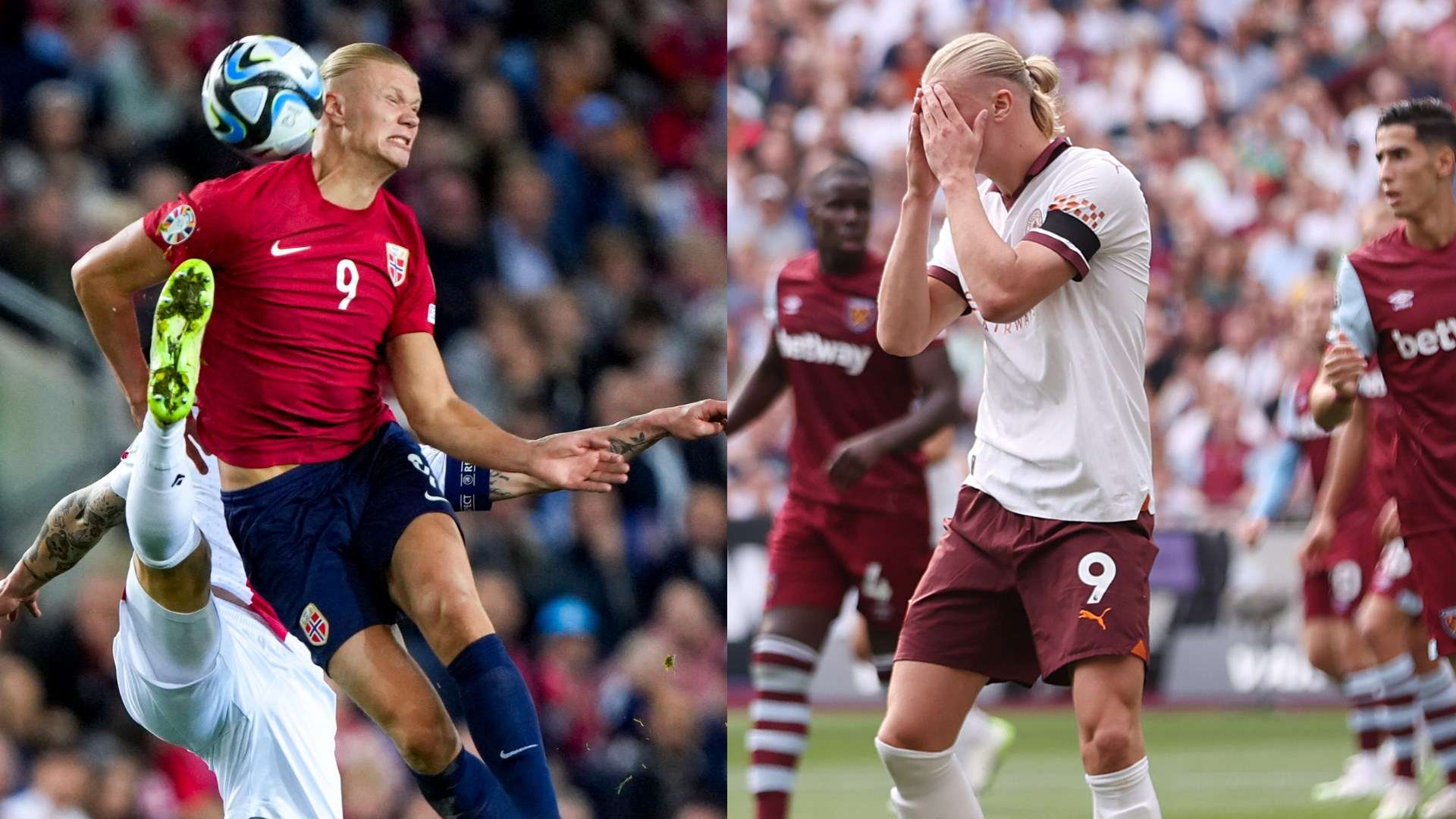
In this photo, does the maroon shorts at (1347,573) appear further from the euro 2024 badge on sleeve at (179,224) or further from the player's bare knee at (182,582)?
the euro 2024 badge on sleeve at (179,224)

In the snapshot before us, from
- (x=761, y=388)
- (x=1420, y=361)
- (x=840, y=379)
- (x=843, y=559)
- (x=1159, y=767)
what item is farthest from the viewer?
(x=1159, y=767)

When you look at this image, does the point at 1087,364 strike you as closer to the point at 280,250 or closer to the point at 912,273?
the point at 912,273

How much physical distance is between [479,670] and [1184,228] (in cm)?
1169

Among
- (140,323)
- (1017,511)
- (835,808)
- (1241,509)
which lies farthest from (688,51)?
(1017,511)

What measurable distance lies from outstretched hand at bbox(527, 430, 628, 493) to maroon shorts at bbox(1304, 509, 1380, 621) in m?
5.07

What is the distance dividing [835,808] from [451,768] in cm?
395

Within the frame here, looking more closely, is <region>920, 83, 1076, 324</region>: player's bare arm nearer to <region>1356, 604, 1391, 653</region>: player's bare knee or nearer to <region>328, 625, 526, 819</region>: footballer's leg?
<region>328, 625, 526, 819</region>: footballer's leg

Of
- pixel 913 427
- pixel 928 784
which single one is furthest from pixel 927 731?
pixel 913 427

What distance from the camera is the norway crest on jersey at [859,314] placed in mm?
7098

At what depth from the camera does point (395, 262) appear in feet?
15.7

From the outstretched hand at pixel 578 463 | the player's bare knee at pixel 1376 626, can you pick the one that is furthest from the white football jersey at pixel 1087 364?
the player's bare knee at pixel 1376 626

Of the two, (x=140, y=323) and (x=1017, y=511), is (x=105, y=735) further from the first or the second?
(x=1017, y=511)

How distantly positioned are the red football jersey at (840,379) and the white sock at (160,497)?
304 centimetres

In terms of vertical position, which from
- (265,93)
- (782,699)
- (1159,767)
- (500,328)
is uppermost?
(265,93)
